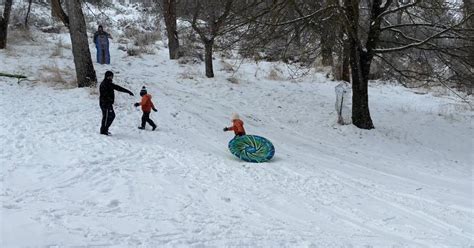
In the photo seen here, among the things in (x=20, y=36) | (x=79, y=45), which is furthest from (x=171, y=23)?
(x=20, y=36)

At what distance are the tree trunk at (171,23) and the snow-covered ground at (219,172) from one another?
4000mm

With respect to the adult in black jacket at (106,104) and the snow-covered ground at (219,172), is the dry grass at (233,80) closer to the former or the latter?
the snow-covered ground at (219,172)

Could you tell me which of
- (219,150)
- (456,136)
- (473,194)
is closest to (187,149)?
(219,150)

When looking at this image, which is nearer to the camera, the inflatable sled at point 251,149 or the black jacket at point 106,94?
the inflatable sled at point 251,149

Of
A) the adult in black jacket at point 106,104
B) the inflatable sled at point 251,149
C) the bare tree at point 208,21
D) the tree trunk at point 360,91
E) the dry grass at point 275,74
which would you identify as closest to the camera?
the inflatable sled at point 251,149

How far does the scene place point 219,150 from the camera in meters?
9.86

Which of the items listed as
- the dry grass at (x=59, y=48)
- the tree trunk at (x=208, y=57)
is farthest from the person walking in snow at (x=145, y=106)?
the dry grass at (x=59, y=48)

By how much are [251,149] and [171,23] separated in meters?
11.9

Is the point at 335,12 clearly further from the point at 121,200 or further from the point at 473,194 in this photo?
the point at 121,200

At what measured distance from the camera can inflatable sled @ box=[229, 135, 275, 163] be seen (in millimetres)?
9148

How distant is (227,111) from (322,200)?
24.5 feet

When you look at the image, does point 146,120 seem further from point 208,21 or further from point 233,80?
point 208,21

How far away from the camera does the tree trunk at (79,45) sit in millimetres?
13514

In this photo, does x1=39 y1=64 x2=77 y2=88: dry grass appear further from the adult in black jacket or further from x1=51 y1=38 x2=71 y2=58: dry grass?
the adult in black jacket
